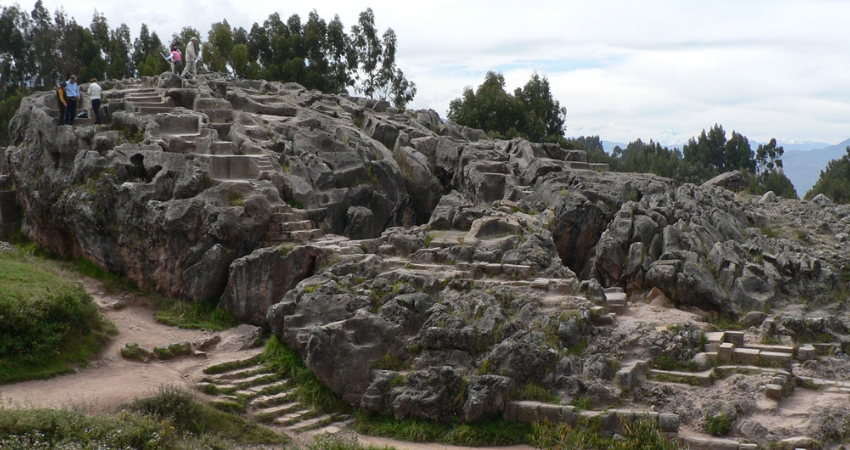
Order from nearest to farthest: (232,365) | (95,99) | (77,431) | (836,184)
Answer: (77,431) → (232,365) → (95,99) → (836,184)

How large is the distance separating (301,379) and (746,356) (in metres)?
8.95

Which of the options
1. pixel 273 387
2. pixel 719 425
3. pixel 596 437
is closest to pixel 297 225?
pixel 273 387

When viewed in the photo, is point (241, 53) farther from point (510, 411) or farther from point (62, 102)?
point (510, 411)

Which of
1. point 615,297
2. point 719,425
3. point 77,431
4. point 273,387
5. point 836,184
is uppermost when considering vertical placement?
point 836,184

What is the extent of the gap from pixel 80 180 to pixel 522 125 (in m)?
35.2

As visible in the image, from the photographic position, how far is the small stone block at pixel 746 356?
15750 millimetres

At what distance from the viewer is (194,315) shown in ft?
64.7

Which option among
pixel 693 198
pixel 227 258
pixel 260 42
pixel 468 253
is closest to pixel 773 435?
pixel 468 253

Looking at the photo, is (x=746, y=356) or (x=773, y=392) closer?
(x=773, y=392)

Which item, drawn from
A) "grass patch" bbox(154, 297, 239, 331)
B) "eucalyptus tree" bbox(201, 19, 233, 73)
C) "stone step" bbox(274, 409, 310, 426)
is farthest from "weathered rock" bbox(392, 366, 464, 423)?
"eucalyptus tree" bbox(201, 19, 233, 73)

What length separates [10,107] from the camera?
4797 cm

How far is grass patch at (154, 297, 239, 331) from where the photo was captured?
1930cm

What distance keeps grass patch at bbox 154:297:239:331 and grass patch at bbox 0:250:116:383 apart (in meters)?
1.59

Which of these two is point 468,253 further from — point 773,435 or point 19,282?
point 19,282
